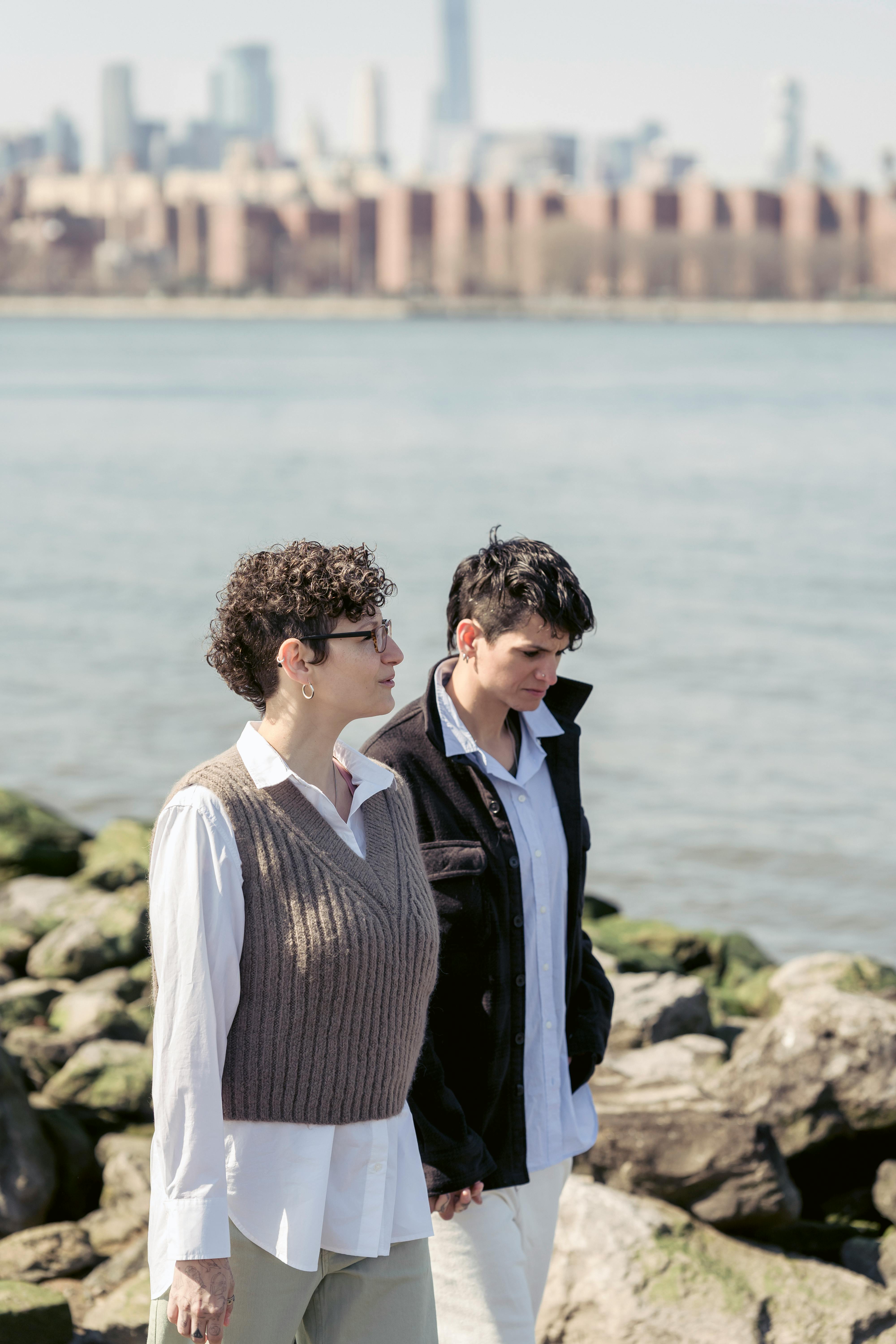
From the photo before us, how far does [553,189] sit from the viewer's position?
413 ft

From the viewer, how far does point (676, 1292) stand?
3818 mm

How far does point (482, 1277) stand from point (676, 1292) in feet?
3.46

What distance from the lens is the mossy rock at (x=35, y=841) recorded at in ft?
30.6

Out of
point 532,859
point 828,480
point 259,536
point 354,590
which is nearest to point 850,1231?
point 532,859

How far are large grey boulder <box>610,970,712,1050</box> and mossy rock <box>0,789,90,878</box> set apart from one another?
182 inches

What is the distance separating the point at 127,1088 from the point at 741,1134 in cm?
223

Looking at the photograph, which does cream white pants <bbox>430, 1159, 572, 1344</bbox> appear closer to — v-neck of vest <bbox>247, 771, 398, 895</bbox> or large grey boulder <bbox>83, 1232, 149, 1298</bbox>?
v-neck of vest <bbox>247, 771, 398, 895</bbox>

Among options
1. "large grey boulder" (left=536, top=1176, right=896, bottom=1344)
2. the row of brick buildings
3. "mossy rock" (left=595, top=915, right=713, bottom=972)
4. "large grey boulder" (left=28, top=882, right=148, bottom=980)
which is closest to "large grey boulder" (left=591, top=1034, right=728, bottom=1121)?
"large grey boulder" (left=536, top=1176, right=896, bottom=1344)

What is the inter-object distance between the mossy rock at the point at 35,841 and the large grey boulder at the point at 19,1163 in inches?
178

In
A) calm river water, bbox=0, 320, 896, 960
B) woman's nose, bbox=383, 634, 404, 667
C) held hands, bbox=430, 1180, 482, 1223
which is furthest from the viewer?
calm river water, bbox=0, 320, 896, 960

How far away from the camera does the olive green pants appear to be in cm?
239

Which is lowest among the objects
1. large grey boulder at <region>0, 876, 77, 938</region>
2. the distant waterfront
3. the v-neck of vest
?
large grey boulder at <region>0, 876, 77, 938</region>

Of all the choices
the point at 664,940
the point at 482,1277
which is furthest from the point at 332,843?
the point at 664,940

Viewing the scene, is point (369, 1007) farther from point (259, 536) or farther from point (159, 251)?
point (159, 251)
